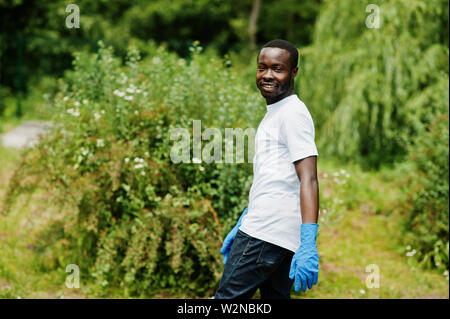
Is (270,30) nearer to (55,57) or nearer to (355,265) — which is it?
(55,57)

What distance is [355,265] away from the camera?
5.02m

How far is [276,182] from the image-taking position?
7.57 feet

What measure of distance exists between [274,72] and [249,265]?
87cm

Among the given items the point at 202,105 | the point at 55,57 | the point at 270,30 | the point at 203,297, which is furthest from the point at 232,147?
the point at 270,30

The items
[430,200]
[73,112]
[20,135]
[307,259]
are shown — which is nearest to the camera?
[307,259]

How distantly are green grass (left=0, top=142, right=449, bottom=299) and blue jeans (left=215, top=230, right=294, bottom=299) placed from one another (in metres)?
1.61

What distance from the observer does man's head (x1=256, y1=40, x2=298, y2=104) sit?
2.31m

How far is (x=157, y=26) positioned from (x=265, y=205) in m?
20.5

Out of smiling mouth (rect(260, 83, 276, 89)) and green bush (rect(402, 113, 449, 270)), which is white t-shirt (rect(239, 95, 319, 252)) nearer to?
smiling mouth (rect(260, 83, 276, 89))

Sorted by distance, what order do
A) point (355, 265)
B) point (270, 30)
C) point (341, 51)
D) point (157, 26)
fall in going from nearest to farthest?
point (355, 265)
point (341, 51)
point (157, 26)
point (270, 30)

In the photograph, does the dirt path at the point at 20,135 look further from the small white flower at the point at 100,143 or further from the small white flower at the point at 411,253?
the small white flower at the point at 411,253

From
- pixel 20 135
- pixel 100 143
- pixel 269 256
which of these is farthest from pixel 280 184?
pixel 20 135

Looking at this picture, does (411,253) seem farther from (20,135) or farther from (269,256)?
(20,135)

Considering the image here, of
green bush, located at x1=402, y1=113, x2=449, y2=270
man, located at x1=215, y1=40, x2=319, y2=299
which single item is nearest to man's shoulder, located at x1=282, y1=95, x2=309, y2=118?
man, located at x1=215, y1=40, x2=319, y2=299
